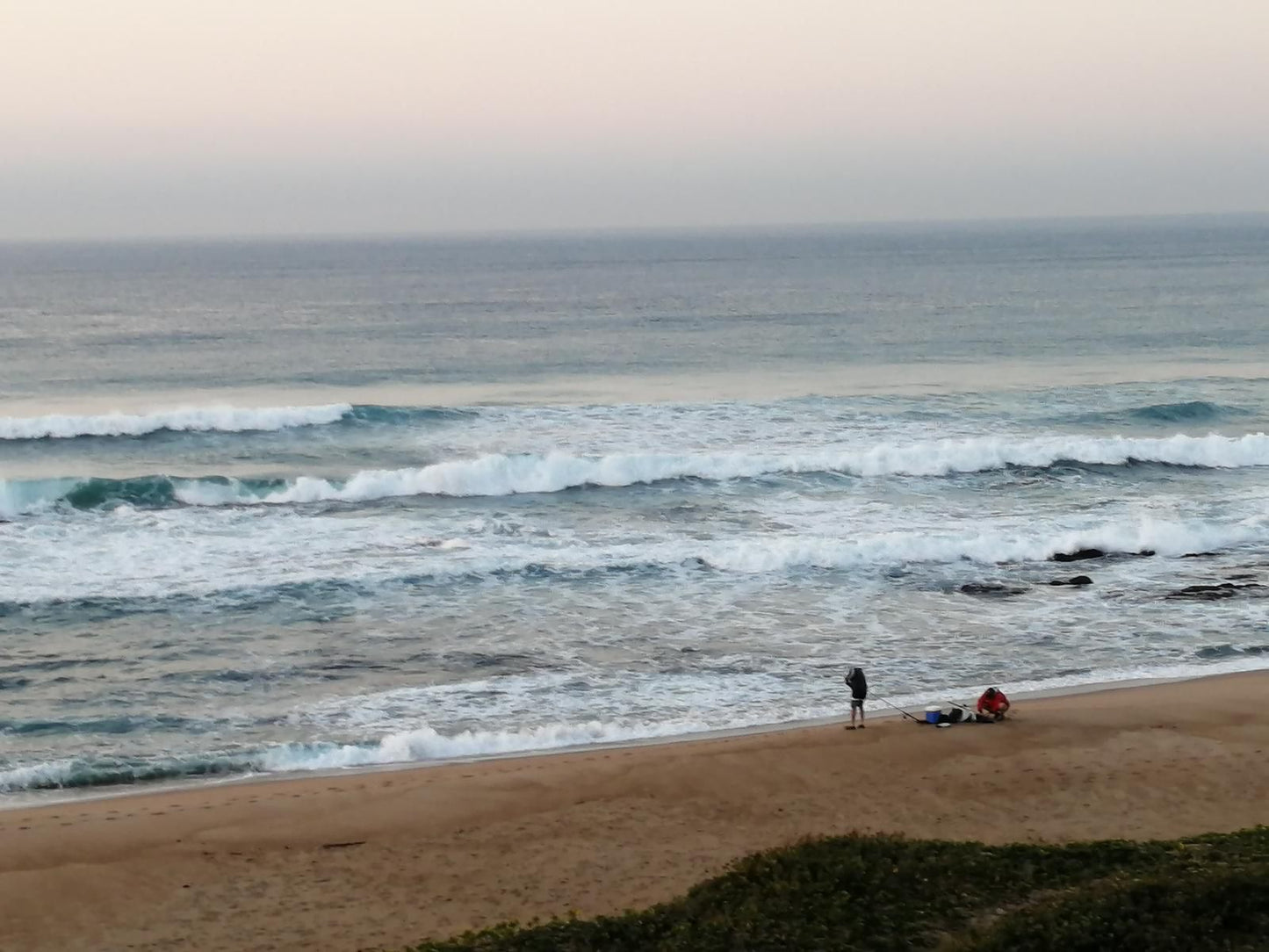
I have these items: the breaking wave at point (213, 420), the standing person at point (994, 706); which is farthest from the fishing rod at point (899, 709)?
the breaking wave at point (213, 420)

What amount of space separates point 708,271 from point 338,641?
10770cm

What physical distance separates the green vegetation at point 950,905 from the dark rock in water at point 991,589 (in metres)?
11.5

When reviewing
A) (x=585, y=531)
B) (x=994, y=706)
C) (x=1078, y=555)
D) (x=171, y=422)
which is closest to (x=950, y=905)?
(x=994, y=706)

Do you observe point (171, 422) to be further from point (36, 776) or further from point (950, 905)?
point (950, 905)

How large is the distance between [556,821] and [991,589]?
480 inches

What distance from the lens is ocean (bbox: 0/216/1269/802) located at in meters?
18.2

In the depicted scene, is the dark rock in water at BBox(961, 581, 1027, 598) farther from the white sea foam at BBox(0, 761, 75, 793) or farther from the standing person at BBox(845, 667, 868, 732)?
the white sea foam at BBox(0, 761, 75, 793)

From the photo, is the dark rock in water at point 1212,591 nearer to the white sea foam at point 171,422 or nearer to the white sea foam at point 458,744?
the white sea foam at point 458,744

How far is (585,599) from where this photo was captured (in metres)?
23.1

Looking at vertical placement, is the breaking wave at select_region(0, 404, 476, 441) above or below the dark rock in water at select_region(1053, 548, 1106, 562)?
above

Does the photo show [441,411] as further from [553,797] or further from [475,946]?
[475,946]

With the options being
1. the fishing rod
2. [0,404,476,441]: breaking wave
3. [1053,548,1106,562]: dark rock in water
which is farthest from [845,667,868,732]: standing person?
[0,404,476,441]: breaking wave

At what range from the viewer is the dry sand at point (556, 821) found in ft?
38.7

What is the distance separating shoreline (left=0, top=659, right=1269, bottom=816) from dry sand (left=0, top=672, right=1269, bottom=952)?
26 cm
